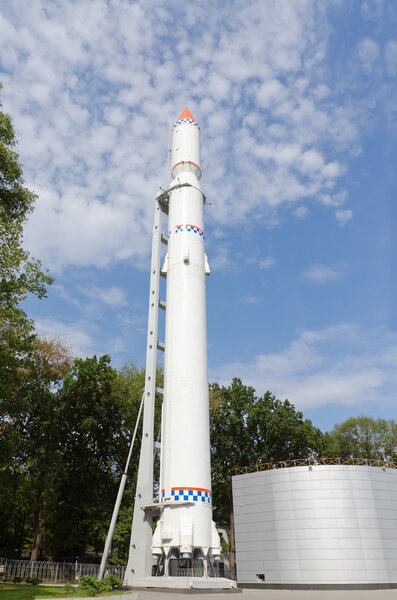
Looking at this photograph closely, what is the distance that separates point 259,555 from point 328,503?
17.4 ft

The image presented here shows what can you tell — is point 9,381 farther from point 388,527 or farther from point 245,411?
point 245,411

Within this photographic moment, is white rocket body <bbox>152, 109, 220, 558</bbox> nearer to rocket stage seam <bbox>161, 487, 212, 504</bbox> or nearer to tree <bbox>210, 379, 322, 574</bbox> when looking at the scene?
rocket stage seam <bbox>161, 487, 212, 504</bbox>

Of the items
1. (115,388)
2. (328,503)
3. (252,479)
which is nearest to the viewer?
(328,503)

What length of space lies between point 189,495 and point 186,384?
16.0ft

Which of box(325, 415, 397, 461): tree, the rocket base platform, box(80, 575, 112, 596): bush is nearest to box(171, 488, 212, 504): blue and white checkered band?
the rocket base platform

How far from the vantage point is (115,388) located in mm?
37531

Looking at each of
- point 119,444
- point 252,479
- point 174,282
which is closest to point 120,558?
point 119,444

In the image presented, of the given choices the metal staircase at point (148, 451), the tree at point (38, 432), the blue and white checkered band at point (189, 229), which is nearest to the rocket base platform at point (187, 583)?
the metal staircase at point (148, 451)

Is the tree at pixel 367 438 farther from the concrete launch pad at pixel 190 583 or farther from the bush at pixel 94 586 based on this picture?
the bush at pixel 94 586

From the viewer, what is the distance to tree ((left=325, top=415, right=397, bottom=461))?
2082 inches

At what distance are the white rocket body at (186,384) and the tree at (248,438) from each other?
21.8 m

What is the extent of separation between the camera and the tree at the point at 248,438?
146 ft

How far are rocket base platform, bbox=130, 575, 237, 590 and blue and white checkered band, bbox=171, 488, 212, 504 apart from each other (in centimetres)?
287

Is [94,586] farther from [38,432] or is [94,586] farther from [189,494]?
[38,432]
